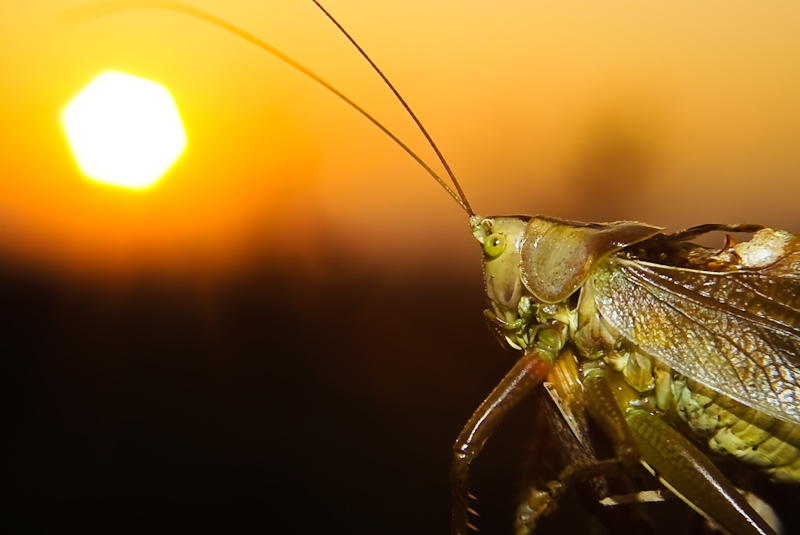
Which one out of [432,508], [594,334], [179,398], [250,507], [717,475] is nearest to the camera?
[717,475]

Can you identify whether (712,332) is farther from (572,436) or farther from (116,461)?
(116,461)

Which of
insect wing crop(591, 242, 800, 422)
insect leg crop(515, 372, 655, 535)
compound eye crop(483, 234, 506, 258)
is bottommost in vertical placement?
insect leg crop(515, 372, 655, 535)

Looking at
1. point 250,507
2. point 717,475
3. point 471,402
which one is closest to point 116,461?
point 250,507

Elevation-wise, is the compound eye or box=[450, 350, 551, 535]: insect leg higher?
the compound eye

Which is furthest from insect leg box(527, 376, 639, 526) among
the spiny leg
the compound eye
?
the compound eye

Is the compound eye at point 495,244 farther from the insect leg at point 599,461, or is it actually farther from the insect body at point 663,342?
the insect leg at point 599,461

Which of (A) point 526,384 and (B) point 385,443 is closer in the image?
(A) point 526,384

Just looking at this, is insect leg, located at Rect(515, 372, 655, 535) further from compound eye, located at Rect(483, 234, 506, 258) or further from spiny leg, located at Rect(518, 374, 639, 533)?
compound eye, located at Rect(483, 234, 506, 258)

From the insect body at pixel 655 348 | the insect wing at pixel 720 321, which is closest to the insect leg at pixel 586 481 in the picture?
the insect body at pixel 655 348
